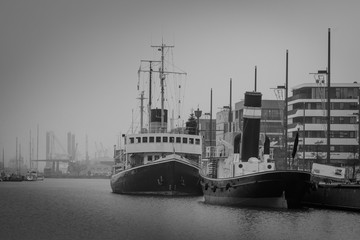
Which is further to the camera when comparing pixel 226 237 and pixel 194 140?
pixel 194 140

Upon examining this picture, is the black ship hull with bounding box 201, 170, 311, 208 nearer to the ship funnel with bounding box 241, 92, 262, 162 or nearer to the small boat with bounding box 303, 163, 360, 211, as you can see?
the small boat with bounding box 303, 163, 360, 211

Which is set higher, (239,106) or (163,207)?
(239,106)

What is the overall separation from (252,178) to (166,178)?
23813 millimetres

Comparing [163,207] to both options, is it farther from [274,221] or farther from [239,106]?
[239,106]

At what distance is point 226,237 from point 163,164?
39075mm

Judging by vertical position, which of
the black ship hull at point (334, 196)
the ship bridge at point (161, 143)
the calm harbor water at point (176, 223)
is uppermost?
the ship bridge at point (161, 143)

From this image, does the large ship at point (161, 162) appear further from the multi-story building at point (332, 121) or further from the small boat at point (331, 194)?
the multi-story building at point (332, 121)

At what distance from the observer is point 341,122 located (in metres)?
141

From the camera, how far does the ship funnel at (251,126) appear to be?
6359 cm

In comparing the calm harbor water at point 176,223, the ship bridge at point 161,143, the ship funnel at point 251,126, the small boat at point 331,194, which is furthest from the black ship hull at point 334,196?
the ship bridge at point 161,143

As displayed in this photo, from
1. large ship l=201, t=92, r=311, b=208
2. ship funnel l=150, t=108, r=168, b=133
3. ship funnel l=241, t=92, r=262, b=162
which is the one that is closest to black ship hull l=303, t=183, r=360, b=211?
large ship l=201, t=92, r=311, b=208

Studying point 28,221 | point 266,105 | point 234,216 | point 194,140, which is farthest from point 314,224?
point 266,105

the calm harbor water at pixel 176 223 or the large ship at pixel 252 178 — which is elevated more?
the large ship at pixel 252 178

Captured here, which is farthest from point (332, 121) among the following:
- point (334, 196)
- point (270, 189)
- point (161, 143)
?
point (270, 189)
